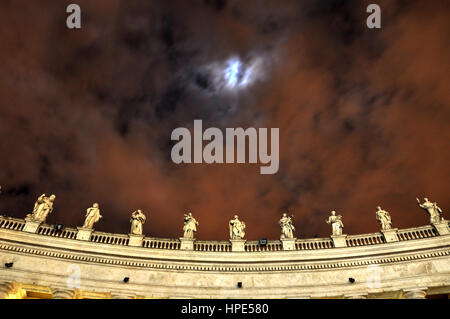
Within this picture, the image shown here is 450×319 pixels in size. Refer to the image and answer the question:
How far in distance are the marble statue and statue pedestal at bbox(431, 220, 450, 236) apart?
55.7 feet

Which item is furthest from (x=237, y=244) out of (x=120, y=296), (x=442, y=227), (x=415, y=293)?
(x=442, y=227)

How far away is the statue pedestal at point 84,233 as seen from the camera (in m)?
23.7

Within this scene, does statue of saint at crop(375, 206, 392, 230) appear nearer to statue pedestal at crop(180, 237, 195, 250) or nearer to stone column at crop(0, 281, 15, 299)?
statue pedestal at crop(180, 237, 195, 250)

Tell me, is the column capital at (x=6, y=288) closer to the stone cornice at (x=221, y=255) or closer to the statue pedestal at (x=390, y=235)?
the stone cornice at (x=221, y=255)

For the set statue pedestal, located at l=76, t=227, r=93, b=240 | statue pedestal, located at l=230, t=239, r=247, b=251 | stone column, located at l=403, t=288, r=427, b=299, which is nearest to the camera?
stone column, located at l=403, t=288, r=427, b=299

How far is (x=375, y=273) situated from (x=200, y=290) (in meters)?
11.5

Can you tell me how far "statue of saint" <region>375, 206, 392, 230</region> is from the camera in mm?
24859

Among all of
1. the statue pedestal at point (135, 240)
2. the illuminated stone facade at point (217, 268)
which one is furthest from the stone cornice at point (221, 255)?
the statue pedestal at point (135, 240)

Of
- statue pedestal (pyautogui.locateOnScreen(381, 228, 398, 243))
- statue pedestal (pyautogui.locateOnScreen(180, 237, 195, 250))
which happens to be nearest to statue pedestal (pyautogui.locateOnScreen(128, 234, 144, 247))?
statue pedestal (pyautogui.locateOnScreen(180, 237, 195, 250))

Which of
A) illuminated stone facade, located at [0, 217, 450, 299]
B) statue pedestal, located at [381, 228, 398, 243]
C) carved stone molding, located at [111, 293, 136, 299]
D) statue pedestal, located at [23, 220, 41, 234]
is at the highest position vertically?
statue pedestal, located at [381, 228, 398, 243]

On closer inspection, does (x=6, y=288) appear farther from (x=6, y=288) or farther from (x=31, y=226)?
(x=31, y=226)

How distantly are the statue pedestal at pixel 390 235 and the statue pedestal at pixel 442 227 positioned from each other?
2597mm

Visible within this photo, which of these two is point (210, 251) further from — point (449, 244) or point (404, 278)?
point (449, 244)
